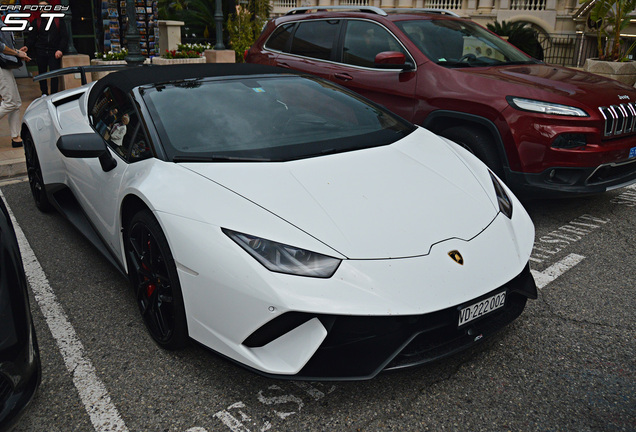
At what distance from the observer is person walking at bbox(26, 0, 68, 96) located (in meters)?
10.0

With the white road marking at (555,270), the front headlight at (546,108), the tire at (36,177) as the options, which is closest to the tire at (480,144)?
the front headlight at (546,108)

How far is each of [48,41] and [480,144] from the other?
8436 mm

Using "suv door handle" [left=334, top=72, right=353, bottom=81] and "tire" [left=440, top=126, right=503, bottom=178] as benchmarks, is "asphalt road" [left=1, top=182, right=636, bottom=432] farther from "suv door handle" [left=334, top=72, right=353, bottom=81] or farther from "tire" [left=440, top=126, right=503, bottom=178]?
"suv door handle" [left=334, top=72, right=353, bottom=81]

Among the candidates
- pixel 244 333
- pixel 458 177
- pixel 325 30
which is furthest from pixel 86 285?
pixel 325 30

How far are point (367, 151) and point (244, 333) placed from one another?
4.35 feet

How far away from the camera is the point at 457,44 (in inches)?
218

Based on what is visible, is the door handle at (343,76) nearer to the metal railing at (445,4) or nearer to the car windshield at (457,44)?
the car windshield at (457,44)

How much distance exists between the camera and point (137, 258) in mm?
2986

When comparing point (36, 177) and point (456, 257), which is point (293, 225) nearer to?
point (456, 257)

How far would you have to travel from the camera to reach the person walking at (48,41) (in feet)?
32.9

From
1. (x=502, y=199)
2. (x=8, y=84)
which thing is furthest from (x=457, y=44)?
(x=8, y=84)

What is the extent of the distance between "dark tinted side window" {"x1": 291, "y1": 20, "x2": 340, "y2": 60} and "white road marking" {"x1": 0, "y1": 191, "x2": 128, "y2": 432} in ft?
11.9

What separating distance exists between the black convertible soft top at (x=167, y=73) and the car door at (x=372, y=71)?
166 cm

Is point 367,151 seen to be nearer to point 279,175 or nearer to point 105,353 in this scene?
point 279,175
